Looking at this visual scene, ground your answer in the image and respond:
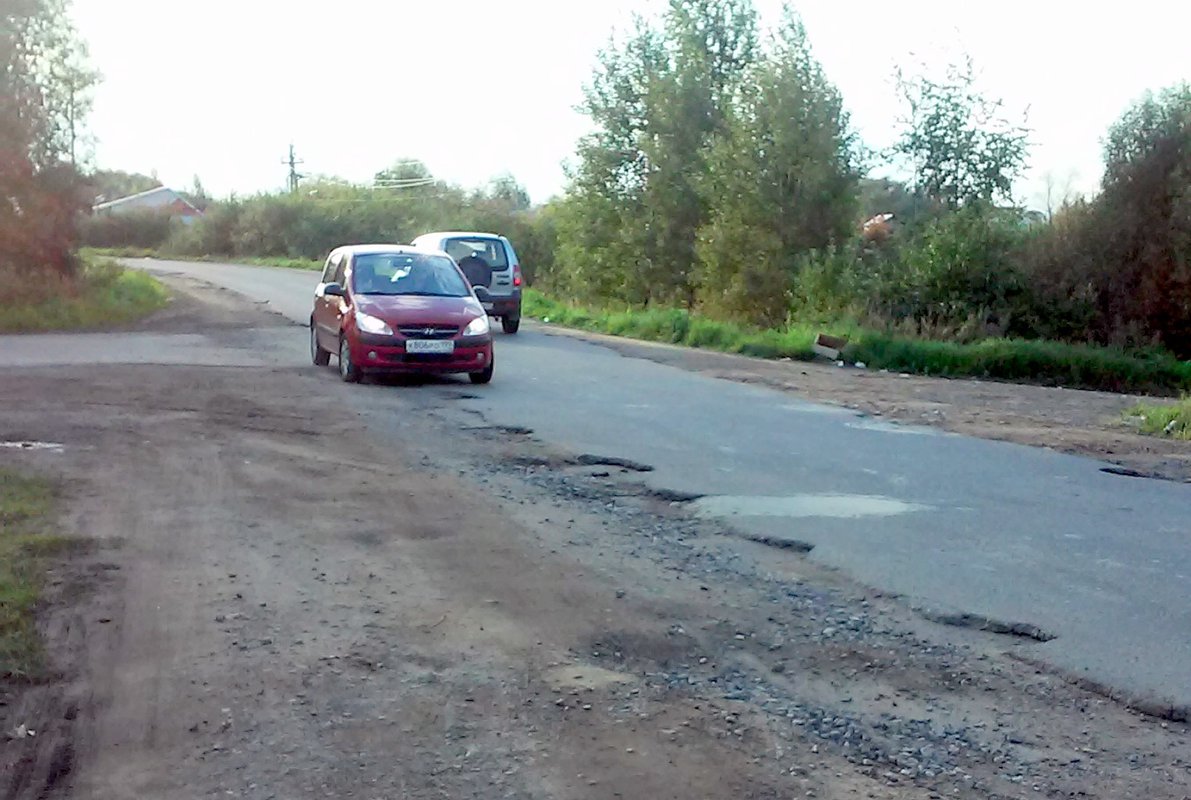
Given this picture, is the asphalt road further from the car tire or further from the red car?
the red car

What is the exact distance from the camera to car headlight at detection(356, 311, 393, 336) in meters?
16.1

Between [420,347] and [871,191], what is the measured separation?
17273 mm

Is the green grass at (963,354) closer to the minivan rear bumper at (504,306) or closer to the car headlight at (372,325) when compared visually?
the minivan rear bumper at (504,306)

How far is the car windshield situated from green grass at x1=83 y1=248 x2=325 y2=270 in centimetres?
3952

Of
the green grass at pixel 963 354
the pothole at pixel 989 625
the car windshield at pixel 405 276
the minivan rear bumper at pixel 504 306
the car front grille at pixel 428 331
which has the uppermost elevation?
the car windshield at pixel 405 276

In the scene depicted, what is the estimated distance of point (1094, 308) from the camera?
27.9 meters

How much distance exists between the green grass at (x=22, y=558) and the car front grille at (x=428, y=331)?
22.8 feet

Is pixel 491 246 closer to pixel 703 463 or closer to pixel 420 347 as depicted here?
pixel 420 347

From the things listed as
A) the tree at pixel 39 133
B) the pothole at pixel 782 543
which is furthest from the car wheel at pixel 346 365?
the tree at pixel 39 133

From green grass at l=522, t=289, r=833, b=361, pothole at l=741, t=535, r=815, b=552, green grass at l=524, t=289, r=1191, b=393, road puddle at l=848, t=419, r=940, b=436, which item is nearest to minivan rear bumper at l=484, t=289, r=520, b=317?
green grass at l=522, t=289, r=833, b=361

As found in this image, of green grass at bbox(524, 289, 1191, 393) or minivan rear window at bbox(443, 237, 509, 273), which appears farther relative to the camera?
minivan rear window at bbox(443, 237, 509, 273)

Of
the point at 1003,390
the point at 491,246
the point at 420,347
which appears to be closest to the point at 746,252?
the point at 491,246

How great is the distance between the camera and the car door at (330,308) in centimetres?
1714

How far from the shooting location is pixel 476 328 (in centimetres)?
1642
